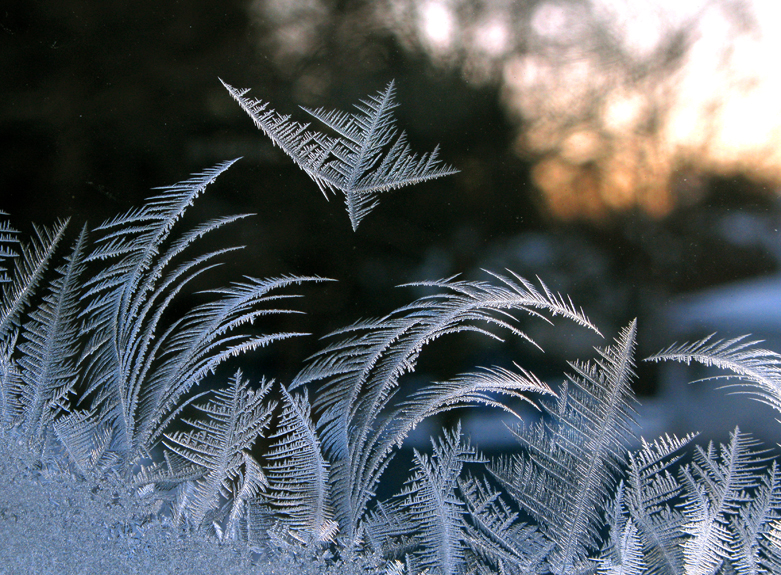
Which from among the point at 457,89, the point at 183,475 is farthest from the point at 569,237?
the point at 183,475

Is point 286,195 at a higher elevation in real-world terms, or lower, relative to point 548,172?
lower

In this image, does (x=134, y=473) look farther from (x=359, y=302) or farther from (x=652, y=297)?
(x=652, y=297)

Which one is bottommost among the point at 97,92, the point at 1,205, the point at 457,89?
the point at 1,205

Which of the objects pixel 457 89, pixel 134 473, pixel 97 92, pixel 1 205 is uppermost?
pixel 457 89

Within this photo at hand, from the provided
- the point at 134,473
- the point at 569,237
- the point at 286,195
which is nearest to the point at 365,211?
the point at 286,195

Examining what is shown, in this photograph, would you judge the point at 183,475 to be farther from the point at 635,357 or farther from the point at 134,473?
the point at 635,357

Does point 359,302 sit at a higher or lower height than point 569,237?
lower
